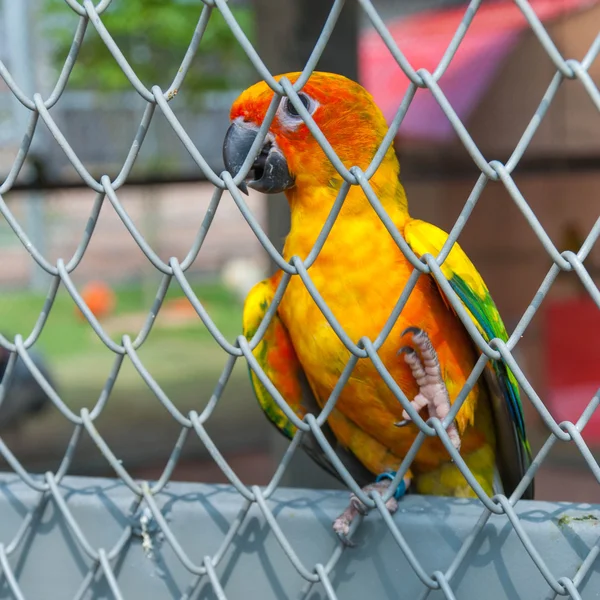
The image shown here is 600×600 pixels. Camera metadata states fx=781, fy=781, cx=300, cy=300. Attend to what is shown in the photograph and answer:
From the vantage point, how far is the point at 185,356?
280 inches

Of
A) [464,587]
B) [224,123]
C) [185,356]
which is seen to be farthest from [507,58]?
[464,587]

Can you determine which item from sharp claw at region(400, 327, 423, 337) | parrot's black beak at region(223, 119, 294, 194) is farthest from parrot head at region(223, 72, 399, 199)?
sharp claw at region(400, 327, 423, 337)

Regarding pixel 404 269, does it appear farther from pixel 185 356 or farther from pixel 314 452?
pixel 185 356

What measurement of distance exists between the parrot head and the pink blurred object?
409 centimetres

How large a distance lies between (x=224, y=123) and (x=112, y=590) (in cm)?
724

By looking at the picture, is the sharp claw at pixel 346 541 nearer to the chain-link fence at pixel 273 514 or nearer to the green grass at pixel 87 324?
the chain-link fence at pixel 273 514

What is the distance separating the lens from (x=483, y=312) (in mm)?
1075

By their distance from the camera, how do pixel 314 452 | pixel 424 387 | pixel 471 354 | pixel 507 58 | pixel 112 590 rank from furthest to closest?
1. pixel 507 58
2. pixel 314 452
3. pixel 471 354
4. pixel 424 387
5. pixel 112 590

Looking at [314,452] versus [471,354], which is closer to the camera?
[471,354]

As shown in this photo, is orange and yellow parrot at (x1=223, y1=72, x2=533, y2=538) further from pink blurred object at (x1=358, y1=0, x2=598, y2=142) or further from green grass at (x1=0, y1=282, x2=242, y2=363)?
green grass at (x1=0, y1=282, x2=242, y2=363)

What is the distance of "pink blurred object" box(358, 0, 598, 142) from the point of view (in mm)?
5211

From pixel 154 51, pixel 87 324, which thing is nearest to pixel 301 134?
pixel 87 324

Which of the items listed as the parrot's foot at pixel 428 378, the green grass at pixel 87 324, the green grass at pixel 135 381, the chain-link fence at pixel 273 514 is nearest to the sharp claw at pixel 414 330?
the parrot's foot at pixel 428 378

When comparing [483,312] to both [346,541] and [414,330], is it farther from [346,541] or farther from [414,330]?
[346,541]
